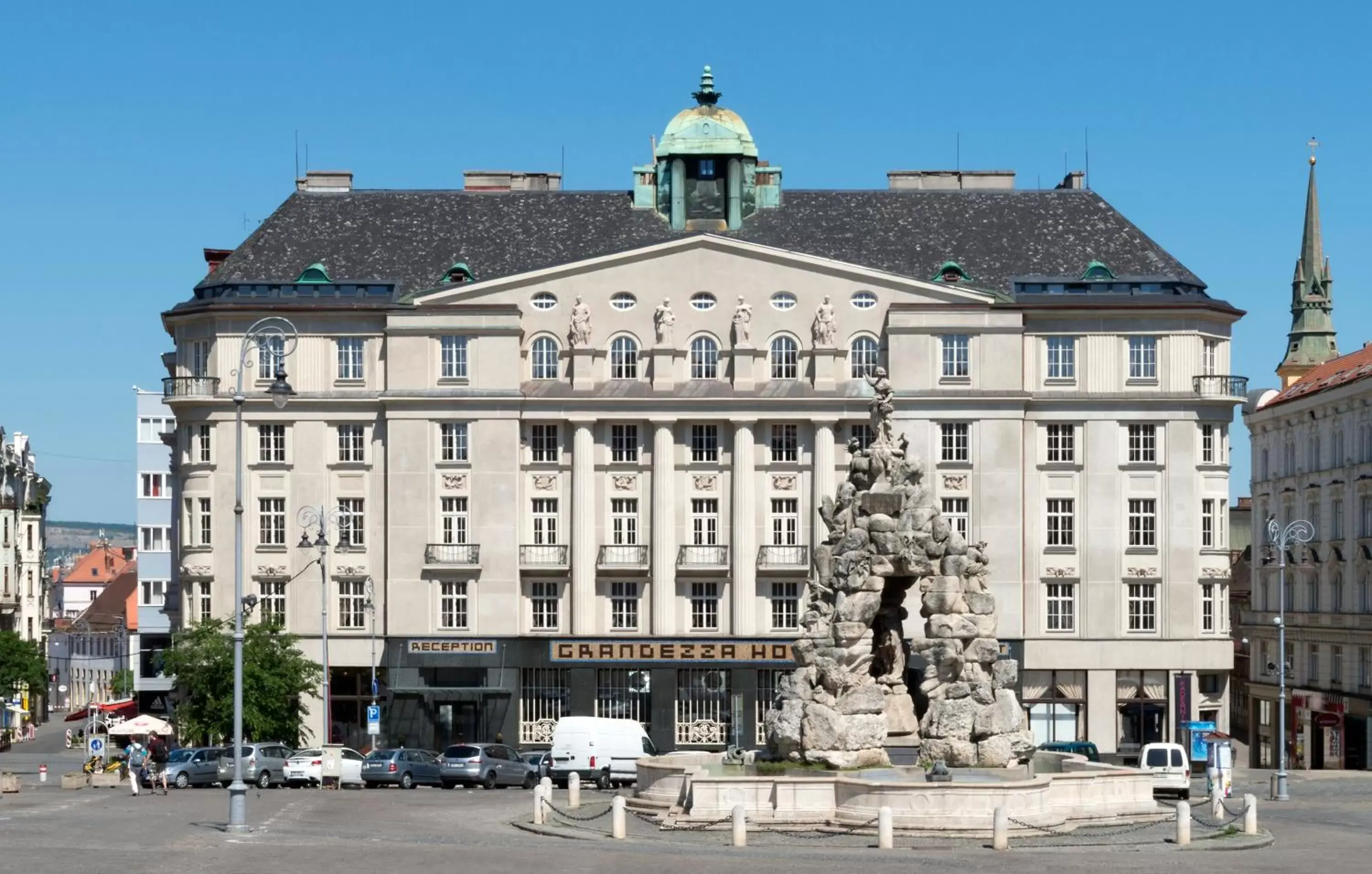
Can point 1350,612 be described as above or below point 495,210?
below

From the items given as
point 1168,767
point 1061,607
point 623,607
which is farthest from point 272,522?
point 1168,767

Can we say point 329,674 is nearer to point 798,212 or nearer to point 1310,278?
point 798,212

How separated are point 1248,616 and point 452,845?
7894 cm

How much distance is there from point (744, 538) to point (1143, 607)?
14.9m

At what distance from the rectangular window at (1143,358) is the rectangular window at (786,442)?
12561 mm

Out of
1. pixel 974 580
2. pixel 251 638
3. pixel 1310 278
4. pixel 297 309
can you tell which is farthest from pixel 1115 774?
pixel 1310 278

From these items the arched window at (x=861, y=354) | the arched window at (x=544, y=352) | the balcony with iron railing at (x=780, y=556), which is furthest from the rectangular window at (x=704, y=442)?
the arched window at (x=544, y=352)

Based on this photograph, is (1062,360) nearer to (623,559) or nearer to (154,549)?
(623,559)

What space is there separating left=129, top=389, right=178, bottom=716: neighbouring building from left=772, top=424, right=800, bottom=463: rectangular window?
23.9 metres

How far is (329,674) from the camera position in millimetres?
97688

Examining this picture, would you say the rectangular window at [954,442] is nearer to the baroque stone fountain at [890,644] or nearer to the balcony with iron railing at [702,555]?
the balcony with iron railing at [702,555]

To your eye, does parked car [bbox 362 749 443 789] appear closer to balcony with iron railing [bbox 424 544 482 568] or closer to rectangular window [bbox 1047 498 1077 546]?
balcony with iron railing [bbox 424 544 482 568]

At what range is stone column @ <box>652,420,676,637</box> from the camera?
319 feet

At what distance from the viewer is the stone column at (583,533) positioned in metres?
97.3
